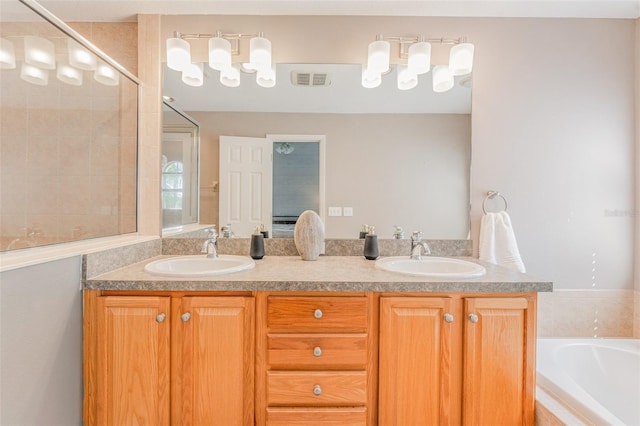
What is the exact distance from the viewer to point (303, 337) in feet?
3.94

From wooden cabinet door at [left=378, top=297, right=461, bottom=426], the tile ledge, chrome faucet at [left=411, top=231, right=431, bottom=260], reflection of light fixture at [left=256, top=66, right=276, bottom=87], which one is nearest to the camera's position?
the tile ledge

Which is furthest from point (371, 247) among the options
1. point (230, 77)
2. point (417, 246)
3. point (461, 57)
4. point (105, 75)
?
point (105, 75)

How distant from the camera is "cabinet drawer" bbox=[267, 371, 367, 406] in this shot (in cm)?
119

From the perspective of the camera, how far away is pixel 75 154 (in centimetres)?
183

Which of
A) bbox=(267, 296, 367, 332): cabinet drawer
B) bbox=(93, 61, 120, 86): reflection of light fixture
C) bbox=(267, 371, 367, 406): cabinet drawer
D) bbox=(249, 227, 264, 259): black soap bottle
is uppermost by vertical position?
bbox=(93, 61, 120, 86): reflection of light fixture

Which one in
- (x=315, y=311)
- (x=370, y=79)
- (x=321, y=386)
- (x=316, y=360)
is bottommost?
(x=321, y=386)

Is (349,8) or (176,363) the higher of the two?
→ (349,8)

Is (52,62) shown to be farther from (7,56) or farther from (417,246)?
(417,246)

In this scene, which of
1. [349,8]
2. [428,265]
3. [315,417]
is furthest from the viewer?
[349,8]

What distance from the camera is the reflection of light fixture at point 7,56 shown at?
1620 mm

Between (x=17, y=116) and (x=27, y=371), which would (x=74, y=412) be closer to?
(x=27, y=371)

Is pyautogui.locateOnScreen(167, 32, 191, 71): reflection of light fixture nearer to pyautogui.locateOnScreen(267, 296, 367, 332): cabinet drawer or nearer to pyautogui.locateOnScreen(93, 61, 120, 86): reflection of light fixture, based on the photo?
pyautogui.locateOnScreen(93, 61, 120, 86): reflection of light fixture

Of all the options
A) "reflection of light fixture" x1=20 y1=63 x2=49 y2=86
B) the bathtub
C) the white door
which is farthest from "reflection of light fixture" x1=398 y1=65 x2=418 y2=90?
"reflection of light fixture" x1=20 y1=63 x2=49 y2=86

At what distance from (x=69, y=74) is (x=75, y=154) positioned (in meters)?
0.49
